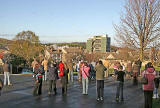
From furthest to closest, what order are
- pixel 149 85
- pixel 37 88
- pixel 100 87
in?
pixel 37 88, pixel 100 87, pixel 149 85

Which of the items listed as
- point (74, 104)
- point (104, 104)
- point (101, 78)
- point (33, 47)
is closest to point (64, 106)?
point (74, 104)

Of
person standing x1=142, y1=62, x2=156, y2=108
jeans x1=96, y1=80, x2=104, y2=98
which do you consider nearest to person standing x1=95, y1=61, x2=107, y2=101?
jeans x1=96, y1=80, x2=104, y2=98

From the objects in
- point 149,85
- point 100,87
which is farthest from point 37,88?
point 149,85

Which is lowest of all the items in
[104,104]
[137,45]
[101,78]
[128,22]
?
[104,104]

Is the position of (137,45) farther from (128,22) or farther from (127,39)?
(128,22)

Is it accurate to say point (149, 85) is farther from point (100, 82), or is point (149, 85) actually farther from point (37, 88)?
point (37, 88)

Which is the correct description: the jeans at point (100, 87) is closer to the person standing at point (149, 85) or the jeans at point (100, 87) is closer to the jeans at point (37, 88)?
the person standing at point (149, 85)

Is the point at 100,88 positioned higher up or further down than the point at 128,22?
further down

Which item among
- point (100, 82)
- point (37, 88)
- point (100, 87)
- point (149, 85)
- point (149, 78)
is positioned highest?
point (149, 78)

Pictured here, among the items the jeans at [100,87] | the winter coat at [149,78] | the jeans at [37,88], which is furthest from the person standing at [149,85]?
the jeans at [37,88]

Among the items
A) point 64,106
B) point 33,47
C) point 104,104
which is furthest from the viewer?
point 33,47

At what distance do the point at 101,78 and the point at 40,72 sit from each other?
9.91 ft

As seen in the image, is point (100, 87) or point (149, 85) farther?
point (100, 87)

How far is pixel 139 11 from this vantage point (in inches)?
778
